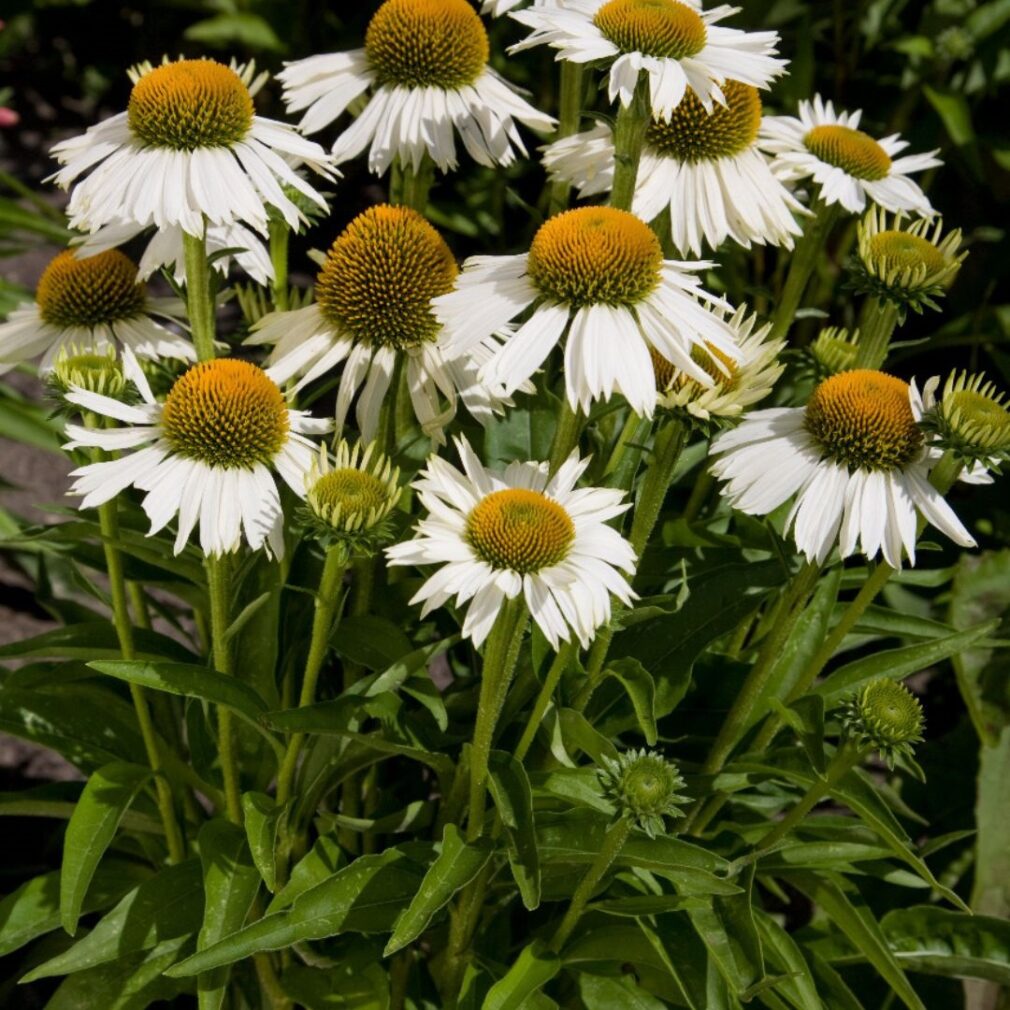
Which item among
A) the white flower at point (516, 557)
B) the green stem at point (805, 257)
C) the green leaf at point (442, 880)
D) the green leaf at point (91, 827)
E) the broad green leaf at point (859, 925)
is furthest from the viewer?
the green stem at point (805, 257)

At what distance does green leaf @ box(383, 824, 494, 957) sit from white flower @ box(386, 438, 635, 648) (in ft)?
0.82

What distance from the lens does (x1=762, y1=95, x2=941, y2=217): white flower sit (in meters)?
1.30

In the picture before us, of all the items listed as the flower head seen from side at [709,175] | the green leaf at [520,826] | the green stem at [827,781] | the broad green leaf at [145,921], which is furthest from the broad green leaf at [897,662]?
the broad green leaf at [145,921]

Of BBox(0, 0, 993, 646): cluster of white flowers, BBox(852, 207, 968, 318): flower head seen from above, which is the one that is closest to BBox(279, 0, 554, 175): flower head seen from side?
BBox(0, 0, 993, 646): cluster of white flowers

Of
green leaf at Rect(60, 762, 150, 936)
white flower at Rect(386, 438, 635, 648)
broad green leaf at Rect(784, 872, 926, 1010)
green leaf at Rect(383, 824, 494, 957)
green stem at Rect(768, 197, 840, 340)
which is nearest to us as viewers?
white flower at Rect(386, 438, 635, 648)

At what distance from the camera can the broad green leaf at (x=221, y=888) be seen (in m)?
1.12

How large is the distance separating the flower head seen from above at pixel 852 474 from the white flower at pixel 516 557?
18cm

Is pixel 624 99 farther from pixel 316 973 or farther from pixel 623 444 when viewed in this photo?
pixel 316 973

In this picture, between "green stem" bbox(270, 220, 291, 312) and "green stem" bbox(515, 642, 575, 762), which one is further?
"green stem" bbox(270, 220, 291, 312)

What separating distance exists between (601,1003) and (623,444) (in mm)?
559

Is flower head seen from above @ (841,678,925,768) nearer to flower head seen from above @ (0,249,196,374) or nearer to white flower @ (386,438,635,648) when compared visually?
white flower @ (386,438,635,648)

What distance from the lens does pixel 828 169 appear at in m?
1.32

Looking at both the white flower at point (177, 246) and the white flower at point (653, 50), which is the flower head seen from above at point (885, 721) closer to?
the white flower at point (653, 50)

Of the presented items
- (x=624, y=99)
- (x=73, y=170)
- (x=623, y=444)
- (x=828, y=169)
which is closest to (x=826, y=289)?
(x=828, y=169)
